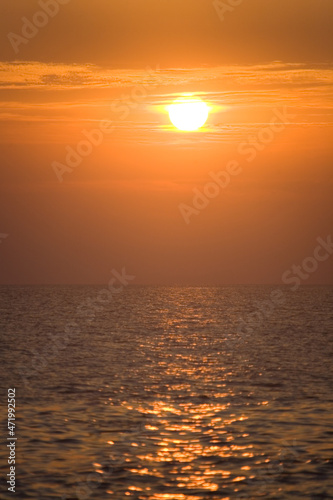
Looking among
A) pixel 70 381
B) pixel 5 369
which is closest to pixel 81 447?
pixel 70 381

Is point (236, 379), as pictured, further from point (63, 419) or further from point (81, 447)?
point (81, 447)

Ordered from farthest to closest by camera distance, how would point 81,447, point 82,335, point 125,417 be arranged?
point 82,335 < point 125,417 < point 81,447

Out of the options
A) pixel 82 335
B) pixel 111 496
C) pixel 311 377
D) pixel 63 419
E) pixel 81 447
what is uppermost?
pixel 82 335

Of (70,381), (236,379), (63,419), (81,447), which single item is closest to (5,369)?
(70,381)

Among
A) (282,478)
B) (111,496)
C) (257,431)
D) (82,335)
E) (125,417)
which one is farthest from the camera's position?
(82,335)

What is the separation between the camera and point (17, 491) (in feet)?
67.6

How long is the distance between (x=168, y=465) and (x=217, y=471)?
5.04 ft

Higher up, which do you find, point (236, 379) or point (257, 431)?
point (236, 379)

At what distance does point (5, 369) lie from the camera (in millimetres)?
45312

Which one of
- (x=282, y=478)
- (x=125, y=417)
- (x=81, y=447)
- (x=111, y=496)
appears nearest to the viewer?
(x=111, y=496)

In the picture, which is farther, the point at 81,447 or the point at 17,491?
the point at 81,447

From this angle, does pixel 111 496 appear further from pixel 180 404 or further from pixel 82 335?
pixel 82 335

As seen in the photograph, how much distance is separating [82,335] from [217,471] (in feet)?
177

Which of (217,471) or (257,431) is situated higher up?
(257,431)
